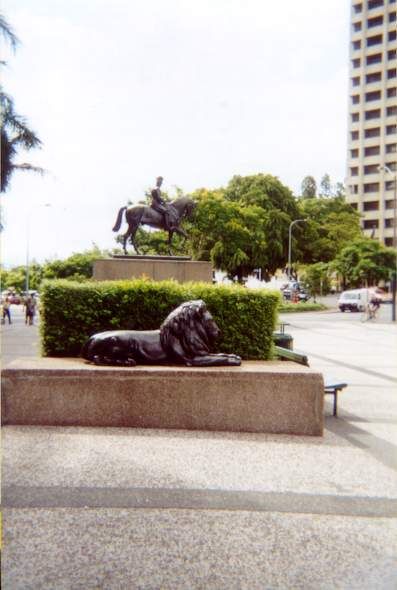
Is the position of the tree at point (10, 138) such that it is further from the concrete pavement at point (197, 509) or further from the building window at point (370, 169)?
the building window at point (370, 169)

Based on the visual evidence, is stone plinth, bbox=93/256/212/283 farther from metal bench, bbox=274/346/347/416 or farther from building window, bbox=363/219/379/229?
building window, bbox=363/219/379/229

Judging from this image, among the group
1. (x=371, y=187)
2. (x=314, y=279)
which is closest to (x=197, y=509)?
(x=314, y=279)

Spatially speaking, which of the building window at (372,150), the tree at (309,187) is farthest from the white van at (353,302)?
the tree at (309,187)

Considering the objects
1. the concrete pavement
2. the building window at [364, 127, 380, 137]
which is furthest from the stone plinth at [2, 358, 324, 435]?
the building window at [364, 127, 380, 137]

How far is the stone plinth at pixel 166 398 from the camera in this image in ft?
21.6

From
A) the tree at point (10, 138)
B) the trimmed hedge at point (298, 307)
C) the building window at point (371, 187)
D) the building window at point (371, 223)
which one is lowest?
the trimmed hedge at point (298, 307)

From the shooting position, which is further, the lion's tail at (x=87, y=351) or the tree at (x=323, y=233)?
the tree at (x=323, y=233)

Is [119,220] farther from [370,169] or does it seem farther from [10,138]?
[370,169]

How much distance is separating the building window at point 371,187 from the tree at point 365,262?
2973 centimetres

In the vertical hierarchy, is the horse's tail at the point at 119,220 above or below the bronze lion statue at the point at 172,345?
above

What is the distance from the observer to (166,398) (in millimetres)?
6645

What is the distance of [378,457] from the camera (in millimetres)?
5879

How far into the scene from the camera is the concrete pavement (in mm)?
3326

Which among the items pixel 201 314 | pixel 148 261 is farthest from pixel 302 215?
pixel 201 314
